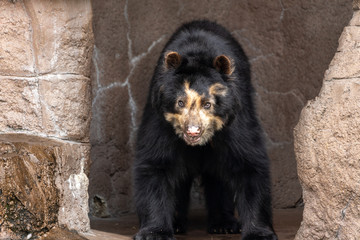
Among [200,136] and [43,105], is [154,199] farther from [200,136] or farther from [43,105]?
[43,105]

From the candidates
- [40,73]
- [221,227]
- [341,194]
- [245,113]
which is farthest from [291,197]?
[40,73]

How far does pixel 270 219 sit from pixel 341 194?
1.11 metres

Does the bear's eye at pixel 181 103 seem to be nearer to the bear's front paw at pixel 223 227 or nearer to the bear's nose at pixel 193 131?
the bear's nose at pixel 193 131

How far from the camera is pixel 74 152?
5.24m

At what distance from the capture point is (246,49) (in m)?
7.29

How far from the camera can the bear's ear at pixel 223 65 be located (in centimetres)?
509

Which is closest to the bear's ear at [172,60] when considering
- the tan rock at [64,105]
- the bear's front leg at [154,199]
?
the tan rock at [64,105]

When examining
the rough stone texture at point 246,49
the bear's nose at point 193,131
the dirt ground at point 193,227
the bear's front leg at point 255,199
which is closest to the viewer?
the bear's nose at point 193,131

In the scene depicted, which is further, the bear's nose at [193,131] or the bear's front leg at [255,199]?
the bear's front leg at [255,199]

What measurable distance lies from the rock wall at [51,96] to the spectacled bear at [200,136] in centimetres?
52

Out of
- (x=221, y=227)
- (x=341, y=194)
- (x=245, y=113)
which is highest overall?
(x=245, y=113)

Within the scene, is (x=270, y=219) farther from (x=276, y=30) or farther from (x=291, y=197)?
(x=276, y=30)

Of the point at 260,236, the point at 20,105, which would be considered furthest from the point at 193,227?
the point at 20,105

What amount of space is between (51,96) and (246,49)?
2707mm
